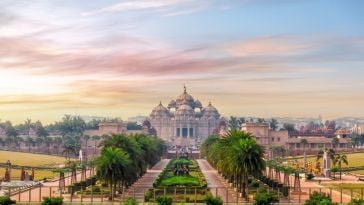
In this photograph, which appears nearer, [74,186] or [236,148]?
[236,148]

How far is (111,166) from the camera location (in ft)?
169

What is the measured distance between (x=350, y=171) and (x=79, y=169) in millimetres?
37615

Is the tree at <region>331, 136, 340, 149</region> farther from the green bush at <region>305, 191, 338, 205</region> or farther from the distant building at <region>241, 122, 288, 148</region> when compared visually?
the green bush at <region>305, 191, 338, 205</region>

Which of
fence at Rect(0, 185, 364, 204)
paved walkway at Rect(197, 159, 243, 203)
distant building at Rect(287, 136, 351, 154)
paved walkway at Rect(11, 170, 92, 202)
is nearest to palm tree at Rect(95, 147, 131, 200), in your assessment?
fence at Rect(0, 185, 364, 204)

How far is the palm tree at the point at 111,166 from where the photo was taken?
51.6 metres

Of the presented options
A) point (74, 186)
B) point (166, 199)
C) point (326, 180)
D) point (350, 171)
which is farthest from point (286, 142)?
point (166, 199)

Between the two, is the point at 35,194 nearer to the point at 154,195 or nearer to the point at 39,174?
the point at 154,195

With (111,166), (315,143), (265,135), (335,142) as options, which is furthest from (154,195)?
(315,143)

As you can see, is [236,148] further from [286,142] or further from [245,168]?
[286,142]

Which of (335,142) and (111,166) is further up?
(335,142)

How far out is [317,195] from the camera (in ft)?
136

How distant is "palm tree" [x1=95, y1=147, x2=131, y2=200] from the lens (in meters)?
51.6

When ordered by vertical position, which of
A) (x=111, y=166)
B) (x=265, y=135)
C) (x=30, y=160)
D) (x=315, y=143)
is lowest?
(x=30, y=160)

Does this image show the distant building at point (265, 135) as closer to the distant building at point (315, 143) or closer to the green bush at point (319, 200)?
the distant building at point (315, 143)
